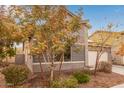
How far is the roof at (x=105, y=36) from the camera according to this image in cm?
1118

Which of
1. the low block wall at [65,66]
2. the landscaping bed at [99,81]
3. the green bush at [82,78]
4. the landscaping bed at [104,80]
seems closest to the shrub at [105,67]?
the landscaping bed at [104,80]

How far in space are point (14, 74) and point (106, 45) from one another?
4.83m

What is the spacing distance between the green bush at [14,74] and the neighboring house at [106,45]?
12.5 feet

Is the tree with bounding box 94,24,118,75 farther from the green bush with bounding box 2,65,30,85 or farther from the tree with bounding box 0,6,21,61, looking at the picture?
the tree with bounding box 0,6,21,61

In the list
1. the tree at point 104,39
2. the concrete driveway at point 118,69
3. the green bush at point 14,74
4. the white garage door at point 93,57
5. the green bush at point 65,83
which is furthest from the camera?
the white garage door at point 93,57

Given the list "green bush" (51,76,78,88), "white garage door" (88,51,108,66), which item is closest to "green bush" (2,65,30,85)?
"green bush" (51,76,78,88)

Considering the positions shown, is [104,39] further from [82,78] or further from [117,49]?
[82,78]

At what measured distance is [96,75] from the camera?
1136 centimetres

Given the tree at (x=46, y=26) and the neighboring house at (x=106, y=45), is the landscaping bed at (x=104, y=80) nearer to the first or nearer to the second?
the neighboring house at (x=106, y=45)

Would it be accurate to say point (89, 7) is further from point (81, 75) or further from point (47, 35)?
point (81, 75)

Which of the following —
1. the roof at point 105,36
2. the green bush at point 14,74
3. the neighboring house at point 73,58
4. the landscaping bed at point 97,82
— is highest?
the roof at point 105,36

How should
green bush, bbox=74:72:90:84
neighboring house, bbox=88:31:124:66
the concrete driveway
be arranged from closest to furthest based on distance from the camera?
green bush, bbox=74:72:90:84 < neighboring house, bbox=88:31:124:66 < the concrete driveway

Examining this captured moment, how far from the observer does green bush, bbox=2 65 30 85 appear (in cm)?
925

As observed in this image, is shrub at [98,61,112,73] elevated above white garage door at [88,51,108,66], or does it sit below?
below
